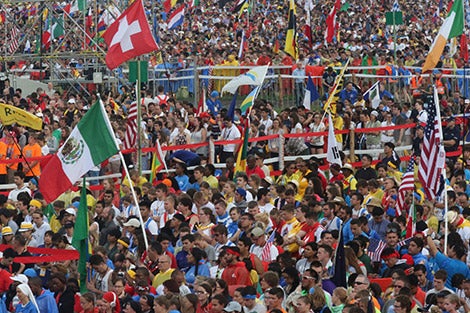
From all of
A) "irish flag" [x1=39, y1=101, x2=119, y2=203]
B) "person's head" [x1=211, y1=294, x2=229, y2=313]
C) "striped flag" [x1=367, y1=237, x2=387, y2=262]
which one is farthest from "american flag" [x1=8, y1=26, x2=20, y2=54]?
"person's head" [x1=211, y1=294, x2=229, y2=313]

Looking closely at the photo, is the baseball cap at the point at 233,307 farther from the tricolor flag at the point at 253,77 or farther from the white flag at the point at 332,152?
the tricolor flag at the point at 253,77

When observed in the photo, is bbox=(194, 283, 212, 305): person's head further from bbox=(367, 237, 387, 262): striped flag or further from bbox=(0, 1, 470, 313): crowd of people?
bbox=(367, 237, 387, 262): striped flag

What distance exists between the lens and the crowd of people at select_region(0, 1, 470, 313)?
14477 mm

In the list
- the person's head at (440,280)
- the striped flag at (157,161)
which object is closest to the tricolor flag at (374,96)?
the striped flag at (157,161)

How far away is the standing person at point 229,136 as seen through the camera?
24.8m

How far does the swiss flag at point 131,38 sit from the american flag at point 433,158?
4841 millimetres

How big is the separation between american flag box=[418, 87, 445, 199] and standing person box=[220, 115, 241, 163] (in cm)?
685

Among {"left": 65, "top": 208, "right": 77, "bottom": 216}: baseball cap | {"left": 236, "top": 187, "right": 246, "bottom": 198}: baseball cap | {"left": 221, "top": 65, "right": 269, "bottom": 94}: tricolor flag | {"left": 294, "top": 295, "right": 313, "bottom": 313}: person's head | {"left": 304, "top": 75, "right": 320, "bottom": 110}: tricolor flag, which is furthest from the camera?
{"left": 304, "top": 75, "right": 320, "bottom": 110}: tricolor flag

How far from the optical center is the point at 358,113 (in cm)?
2678

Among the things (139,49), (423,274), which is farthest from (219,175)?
(423,274)

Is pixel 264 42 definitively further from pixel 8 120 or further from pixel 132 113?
pixel 8 120

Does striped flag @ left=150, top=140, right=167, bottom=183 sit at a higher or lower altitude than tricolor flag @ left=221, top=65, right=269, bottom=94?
lower

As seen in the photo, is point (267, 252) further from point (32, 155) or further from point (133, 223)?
point (32, 155)

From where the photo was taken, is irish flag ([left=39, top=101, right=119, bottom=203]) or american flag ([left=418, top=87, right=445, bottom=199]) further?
american flag ([left=418, top=87, right=445, bottom=199])
